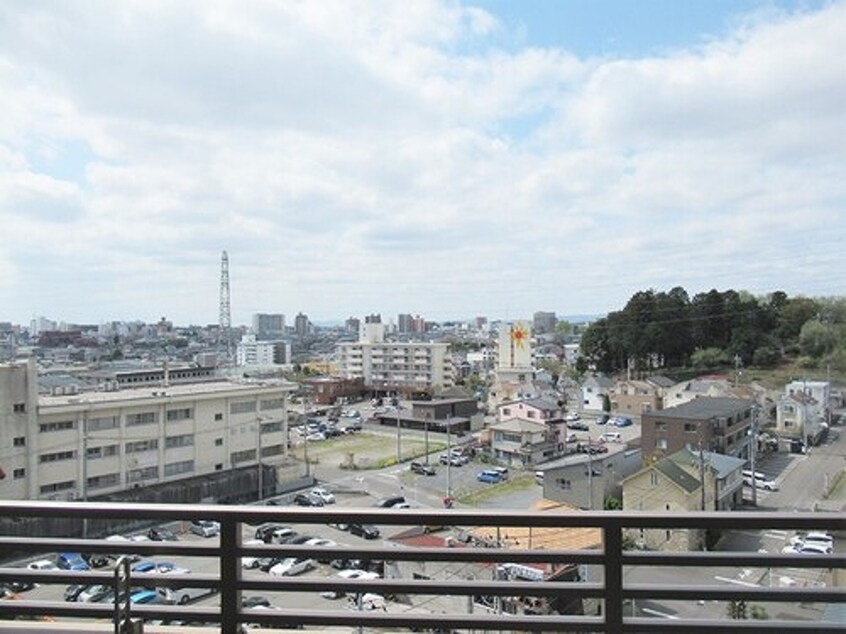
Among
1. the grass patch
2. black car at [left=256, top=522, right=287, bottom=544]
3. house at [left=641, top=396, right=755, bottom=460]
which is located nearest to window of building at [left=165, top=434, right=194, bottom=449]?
black car at [left=256, top=522, right=287, bottom=544]

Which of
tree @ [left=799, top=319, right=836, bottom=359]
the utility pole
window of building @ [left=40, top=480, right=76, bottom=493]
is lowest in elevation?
the utility pole

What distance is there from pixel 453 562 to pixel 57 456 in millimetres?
2078

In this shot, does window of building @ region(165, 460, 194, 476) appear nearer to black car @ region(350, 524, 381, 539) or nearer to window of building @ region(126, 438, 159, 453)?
window of building @ region(126, 438, 159, 453)

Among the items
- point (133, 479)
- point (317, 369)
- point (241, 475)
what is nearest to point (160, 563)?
point (133, 479)

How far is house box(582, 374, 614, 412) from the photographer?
21.6 m

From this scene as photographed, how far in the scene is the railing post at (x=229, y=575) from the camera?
1058mm

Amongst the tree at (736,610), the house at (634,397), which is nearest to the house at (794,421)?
the tree at (736,610)

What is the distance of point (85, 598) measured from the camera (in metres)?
1.17

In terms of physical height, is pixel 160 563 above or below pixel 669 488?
above

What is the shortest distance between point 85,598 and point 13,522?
0.82ft

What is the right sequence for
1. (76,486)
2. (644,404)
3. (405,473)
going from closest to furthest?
1. (76,486)
2. (405,473)
3. (644,404)

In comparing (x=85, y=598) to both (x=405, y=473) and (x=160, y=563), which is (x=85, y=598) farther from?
(x=405, y=473)

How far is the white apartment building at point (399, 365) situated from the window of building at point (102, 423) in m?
27.3

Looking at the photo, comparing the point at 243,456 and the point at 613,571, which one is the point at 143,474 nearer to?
the point at 243,456
